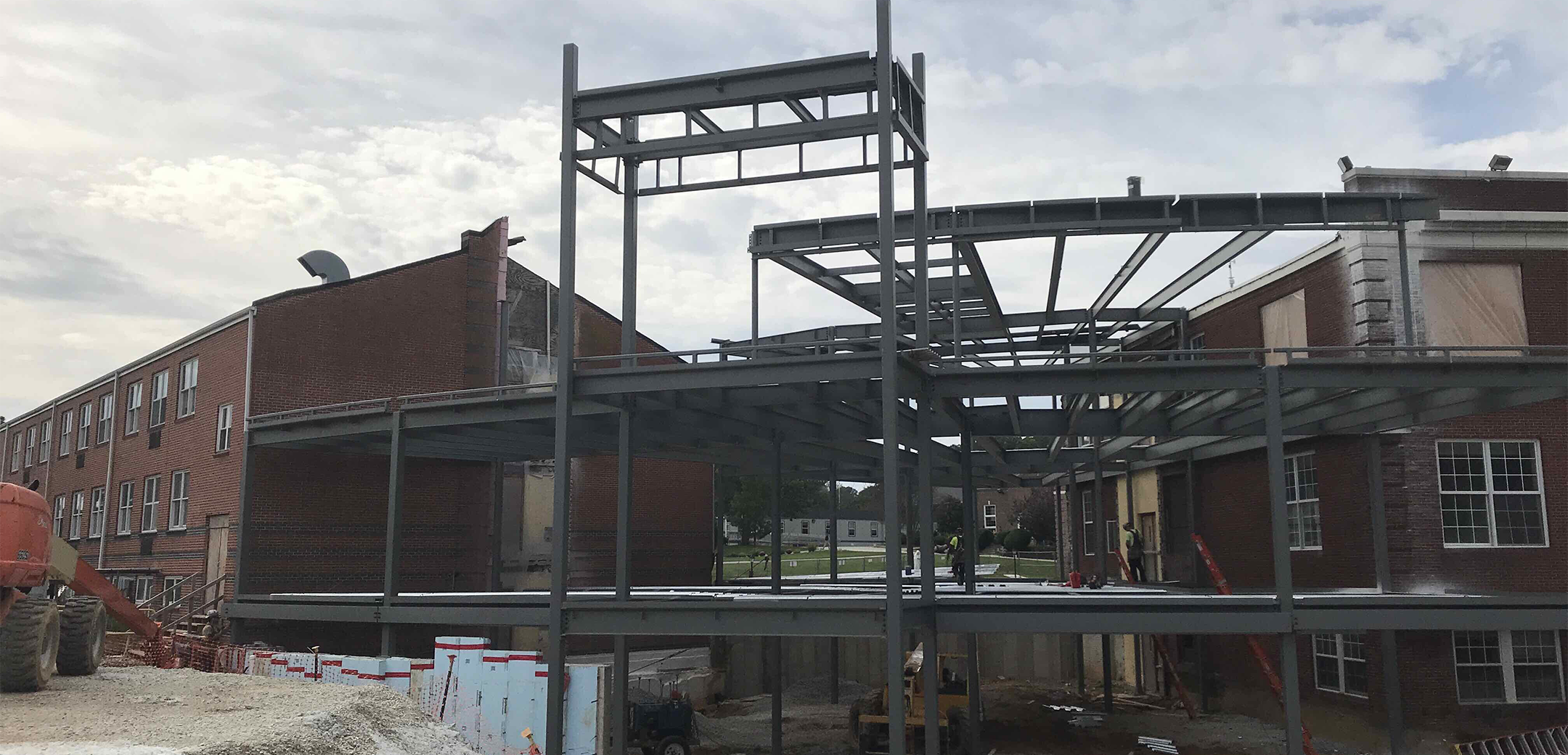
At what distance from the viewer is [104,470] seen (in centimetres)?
3588

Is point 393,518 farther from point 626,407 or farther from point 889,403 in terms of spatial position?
point 889,403

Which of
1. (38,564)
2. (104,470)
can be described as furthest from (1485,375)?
(104,470)

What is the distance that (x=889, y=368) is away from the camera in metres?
15.6

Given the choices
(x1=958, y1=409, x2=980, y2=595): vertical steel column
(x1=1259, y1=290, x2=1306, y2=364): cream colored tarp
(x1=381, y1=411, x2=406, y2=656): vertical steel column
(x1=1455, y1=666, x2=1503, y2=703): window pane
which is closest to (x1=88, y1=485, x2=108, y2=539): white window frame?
(x1=381, y1=411, x2=406, y2=656): vertical steel column

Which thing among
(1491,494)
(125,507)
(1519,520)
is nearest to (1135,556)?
(1491,494)

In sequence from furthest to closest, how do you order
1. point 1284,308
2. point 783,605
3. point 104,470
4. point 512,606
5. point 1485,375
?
point 104,470
point 1284,308
point 512,606
point 1485,375
point 783,605

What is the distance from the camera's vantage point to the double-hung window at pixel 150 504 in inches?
1231

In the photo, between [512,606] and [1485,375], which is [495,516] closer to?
[512,606]

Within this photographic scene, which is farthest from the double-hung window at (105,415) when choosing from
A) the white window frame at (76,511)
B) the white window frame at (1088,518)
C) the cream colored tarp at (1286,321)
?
the cream colored tarp at (1286,321)

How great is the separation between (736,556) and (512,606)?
2295 inches

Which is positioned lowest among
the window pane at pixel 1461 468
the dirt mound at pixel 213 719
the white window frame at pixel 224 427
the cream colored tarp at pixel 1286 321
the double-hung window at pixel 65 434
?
the dirt mound at pixel 213 719

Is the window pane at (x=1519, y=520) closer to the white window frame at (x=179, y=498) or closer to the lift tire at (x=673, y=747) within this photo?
the lift tire at (x=673, y=747)

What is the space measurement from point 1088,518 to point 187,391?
2804cm

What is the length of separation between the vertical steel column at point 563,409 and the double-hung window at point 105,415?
25105 mm
